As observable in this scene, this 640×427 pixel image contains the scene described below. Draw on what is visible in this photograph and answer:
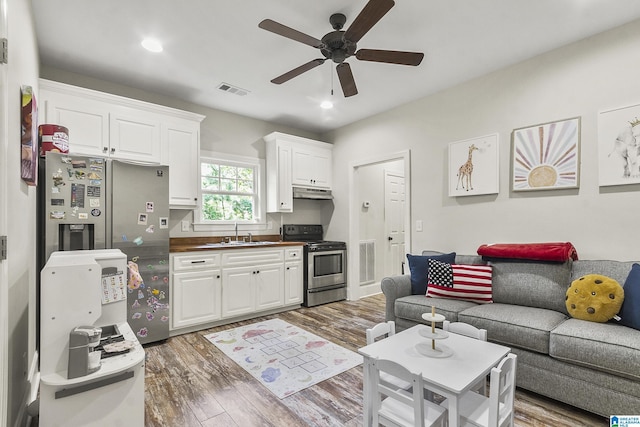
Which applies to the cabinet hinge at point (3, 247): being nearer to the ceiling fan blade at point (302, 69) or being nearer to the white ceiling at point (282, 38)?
the white ceiling at point (282, 38)

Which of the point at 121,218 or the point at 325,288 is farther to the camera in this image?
the point at 325,288

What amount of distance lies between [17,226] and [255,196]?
10.4ft

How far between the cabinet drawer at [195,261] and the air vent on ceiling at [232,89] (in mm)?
1964

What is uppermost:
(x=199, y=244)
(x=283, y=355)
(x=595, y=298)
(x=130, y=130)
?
(x=130, y=130)

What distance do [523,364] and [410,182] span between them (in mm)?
2385

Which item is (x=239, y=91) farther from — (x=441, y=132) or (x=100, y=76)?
(x=441, y=132)

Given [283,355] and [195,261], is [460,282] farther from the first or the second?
[195,261]

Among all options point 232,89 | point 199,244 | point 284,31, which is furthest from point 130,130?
point 284,31

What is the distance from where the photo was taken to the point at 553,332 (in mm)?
2080

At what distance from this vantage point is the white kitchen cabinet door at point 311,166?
4.78 m

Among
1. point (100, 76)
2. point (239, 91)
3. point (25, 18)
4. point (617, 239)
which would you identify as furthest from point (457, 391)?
point (100, 76)

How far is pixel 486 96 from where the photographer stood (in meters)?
3.35

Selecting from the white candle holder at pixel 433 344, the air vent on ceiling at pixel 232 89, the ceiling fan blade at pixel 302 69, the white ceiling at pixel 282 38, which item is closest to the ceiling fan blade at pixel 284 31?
the ceiling fan blade at pixel 302 69

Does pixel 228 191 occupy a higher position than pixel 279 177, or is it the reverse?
pixel 279 177
